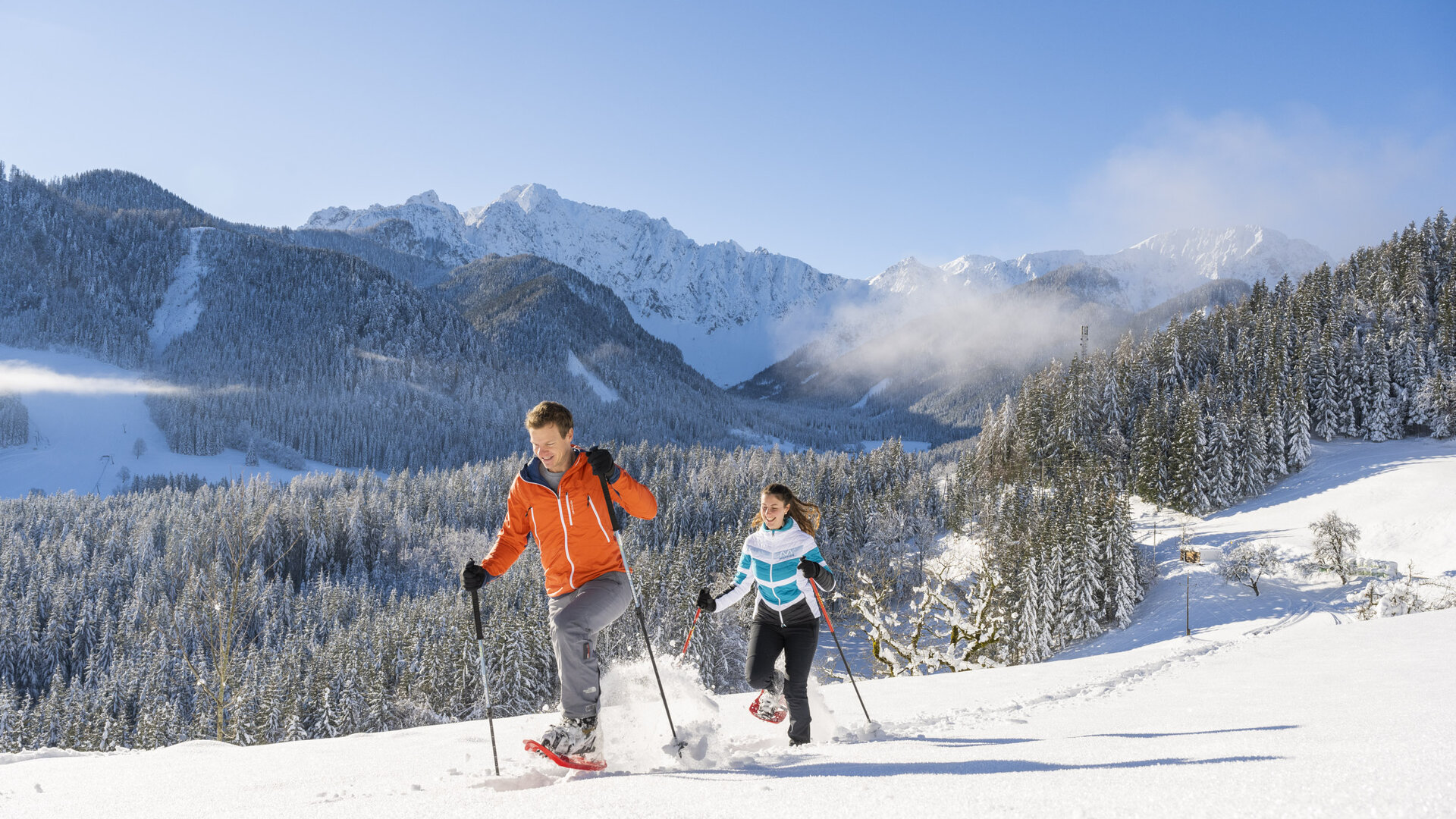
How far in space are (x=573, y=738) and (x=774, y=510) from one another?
2646 mm

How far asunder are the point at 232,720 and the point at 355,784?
4913 cm

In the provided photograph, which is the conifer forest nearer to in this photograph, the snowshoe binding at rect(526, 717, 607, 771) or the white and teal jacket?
the snowshoe binding at rect(526, 717, 607, 771)

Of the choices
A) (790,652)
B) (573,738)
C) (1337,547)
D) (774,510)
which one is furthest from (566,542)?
(1337,547)

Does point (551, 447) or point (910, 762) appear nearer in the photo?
point (910, 762)

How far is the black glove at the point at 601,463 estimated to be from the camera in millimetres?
4977

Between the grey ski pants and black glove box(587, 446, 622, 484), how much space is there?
0.85m


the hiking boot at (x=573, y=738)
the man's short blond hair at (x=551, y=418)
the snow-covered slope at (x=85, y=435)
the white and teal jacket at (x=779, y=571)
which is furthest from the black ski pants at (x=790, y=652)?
the snow-covered slope at (x=85, y=435)

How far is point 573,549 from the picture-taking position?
508cm

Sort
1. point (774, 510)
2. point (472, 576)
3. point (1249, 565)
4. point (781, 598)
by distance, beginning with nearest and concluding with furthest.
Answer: point (472, 576)
point (781, 598)
point (774, 510)
point (1249, 565)

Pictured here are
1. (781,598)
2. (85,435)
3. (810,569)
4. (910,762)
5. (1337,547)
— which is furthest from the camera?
(85,435)

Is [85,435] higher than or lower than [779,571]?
higher

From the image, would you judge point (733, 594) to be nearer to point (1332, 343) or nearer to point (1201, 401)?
point (1201, 401)

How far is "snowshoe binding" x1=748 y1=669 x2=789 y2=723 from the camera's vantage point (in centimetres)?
653

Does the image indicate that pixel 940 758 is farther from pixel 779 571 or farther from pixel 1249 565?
pixel 1249 565
